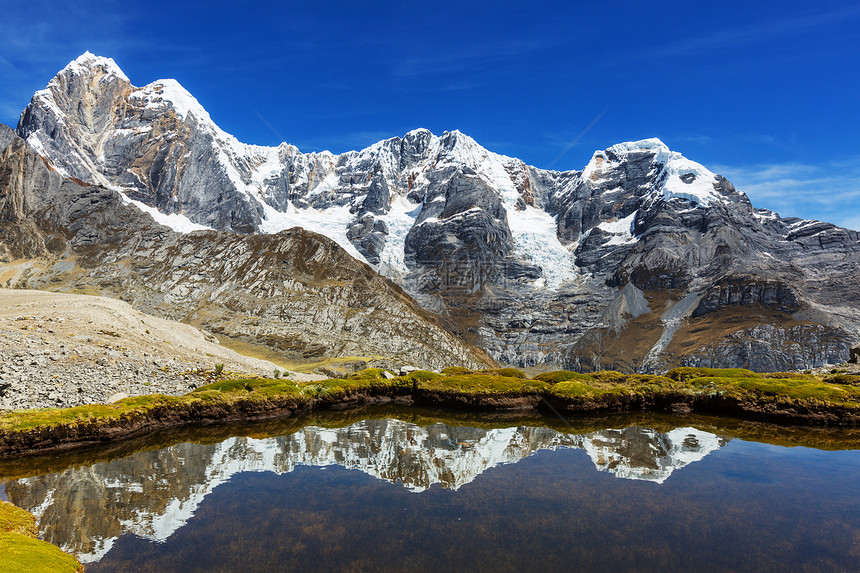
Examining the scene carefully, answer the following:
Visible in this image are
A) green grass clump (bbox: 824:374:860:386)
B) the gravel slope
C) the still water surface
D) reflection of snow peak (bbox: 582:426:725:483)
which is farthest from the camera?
green grass clump (bbox: 824:374:860:386)

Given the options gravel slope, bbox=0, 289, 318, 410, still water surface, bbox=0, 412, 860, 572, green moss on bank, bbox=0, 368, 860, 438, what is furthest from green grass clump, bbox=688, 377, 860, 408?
gravel slope, bbox=0, 289, 318, 410

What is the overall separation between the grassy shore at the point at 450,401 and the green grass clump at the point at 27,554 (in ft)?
44.8

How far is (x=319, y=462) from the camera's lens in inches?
1076

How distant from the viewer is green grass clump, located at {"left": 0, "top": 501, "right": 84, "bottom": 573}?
13578 millimetres

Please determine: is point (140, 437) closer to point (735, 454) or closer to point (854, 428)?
point (735, 454)

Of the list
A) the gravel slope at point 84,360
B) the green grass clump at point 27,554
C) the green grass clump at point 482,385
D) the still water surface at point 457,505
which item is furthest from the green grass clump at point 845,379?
the gravel slope at point 84,360

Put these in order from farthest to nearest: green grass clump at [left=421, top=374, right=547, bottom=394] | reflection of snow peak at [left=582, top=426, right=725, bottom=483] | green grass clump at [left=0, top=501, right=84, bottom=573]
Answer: green grass clump at [left=421, top=374, right=547, bottom=394] < reflection of snow peak at [left=582, top=426, right=725, bottom=483] < green grass clump at [left=0, top=501, right=84, bottom=573]

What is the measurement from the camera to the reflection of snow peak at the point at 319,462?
62.5 ft

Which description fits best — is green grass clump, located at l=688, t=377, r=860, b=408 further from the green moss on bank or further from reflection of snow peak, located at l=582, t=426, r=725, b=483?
reflection of snow peak, located at l=582, t=426, r=725, b=483

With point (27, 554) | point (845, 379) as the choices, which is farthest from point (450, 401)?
point (845, 379)

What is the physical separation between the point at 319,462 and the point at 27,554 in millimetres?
14323

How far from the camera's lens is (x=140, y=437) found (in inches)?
1276

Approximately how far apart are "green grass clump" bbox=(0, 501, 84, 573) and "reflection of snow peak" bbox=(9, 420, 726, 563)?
0.98m

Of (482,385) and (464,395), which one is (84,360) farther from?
(482,385)
